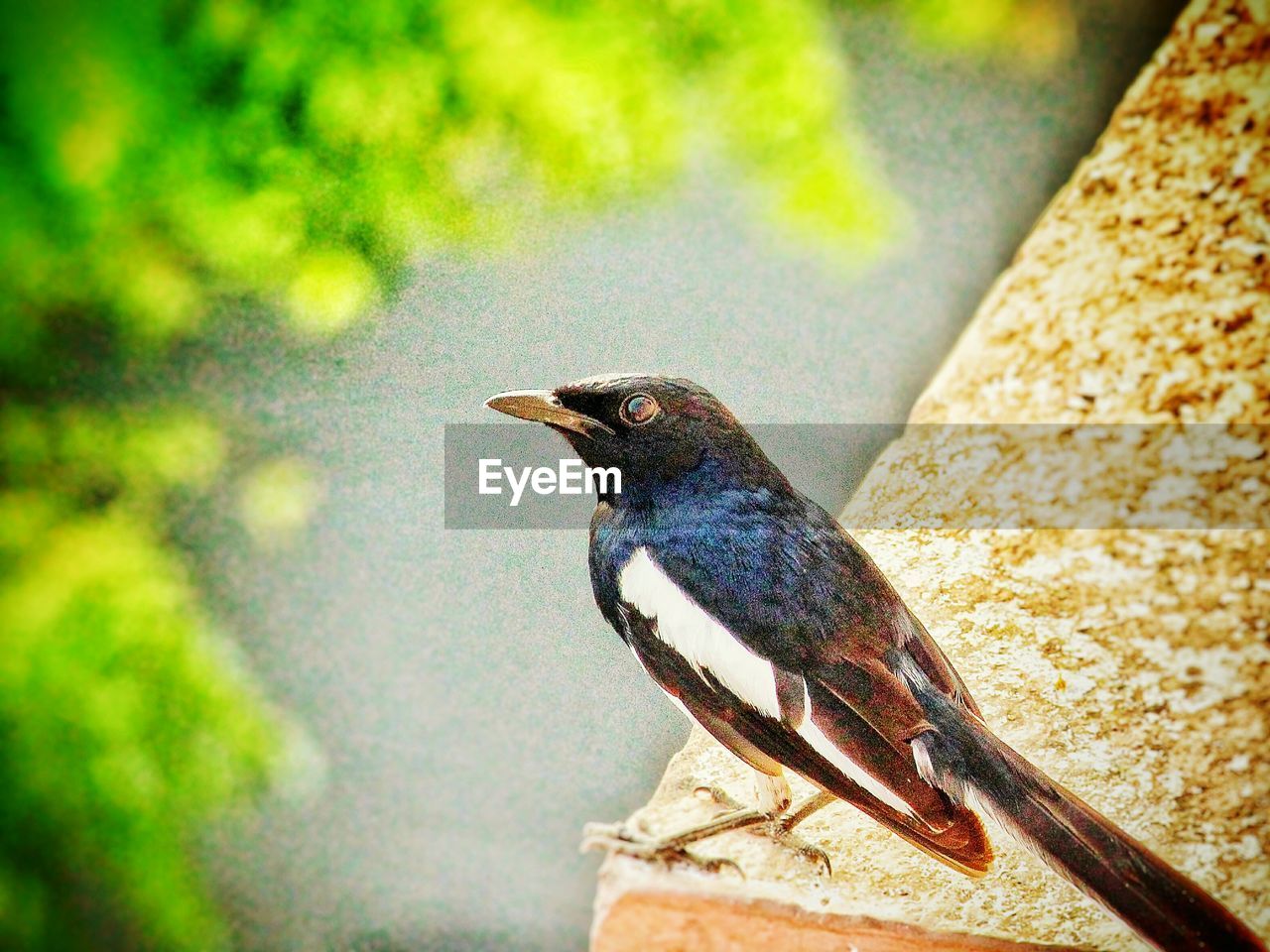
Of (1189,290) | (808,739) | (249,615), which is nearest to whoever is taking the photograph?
(808,739)

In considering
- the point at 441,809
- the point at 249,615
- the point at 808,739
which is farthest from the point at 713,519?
the point at 249,615

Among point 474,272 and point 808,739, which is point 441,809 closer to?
point 808,739

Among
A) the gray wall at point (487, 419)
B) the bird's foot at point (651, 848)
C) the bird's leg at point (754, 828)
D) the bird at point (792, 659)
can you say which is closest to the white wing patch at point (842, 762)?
the bird at point (792, 659)

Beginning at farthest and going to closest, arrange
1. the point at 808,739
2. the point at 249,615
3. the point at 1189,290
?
the point at 249,615
the point at 1189,290
the point at 808,739

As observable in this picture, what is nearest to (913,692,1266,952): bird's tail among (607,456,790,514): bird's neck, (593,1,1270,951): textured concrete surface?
(593,1,1270,951): textured concrete surface

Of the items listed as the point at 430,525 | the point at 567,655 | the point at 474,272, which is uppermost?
the point at 474,272

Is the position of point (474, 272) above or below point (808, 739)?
above

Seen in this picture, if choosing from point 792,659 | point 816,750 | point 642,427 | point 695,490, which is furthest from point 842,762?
point 642,427

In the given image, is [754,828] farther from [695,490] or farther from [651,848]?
[695,490]
